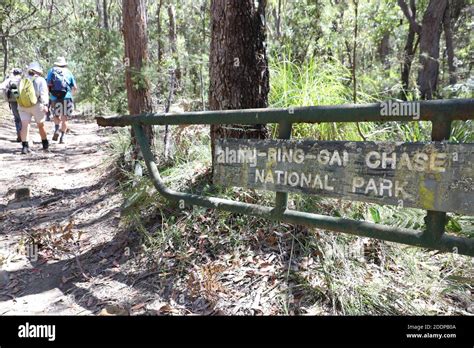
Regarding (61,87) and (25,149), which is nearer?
(25,149)

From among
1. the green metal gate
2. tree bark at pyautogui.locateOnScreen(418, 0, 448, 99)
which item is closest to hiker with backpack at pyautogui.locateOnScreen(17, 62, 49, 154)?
the green metal gate

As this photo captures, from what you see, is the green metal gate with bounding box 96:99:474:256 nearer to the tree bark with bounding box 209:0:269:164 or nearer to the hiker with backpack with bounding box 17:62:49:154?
the tree bark with bounding box 209:0:269:164

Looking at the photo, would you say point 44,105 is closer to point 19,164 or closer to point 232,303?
point 19,164

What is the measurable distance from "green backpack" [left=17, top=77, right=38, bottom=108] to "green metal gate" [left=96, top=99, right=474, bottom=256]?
20.3 feet

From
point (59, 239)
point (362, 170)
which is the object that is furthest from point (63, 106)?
point (362, 170)

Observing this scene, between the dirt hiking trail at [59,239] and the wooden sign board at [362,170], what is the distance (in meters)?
1.51

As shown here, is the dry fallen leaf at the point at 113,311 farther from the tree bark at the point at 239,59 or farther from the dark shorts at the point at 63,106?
the dark shorts at the point at 63,106

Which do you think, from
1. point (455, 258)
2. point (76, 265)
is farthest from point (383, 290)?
point (76, 265)

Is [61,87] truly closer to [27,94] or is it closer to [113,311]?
[27,94]

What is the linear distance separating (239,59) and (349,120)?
70.7 inches

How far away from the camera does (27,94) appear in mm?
8117

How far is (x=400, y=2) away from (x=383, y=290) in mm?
12563

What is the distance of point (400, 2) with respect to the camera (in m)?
12.9

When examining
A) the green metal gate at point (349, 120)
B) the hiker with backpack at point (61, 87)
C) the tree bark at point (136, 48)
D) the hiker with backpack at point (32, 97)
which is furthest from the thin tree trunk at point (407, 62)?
the hiker with backpack at point (32, 97)
